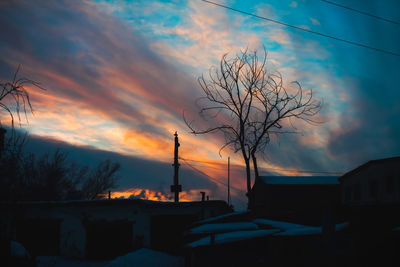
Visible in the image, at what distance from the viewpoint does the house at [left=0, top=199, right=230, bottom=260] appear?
23.1 meters

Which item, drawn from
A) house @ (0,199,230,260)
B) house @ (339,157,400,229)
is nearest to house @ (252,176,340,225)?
house @ (339,157,400,229)

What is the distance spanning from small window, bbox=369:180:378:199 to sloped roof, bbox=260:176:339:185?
6.49 metres

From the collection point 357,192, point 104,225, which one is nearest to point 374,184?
point 357,192

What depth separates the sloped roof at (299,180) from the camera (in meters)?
39.7

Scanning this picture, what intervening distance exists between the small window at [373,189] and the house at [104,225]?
18675mm

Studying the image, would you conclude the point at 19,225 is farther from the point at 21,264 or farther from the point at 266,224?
the point at 266,224

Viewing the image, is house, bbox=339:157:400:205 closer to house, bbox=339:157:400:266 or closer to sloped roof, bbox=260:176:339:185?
sloped roof, bbox=260:176:339:185

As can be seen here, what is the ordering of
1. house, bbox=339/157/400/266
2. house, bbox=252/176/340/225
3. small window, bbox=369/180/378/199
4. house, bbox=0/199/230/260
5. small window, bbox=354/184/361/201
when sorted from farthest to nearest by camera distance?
house, bbox=252/176/340/225
small window, bbox=354/184/361/201
small window, bbox=369/180/378/199
house, bbox=0/199/230/260
house, bbox=339/157/400/266

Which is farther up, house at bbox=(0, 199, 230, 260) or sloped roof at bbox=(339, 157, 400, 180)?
sloped roof at bbox=(339, 157, 400, 180)

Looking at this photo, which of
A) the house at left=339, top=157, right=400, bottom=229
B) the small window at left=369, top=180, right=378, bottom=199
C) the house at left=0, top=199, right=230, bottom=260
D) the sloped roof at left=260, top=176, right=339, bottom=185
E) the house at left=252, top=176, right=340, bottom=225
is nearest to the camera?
the house at left=0, top=199, right=230, bottom=260

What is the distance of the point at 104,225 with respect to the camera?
76.8 feet

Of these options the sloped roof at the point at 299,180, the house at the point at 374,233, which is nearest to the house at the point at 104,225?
the house at the point at 374,233

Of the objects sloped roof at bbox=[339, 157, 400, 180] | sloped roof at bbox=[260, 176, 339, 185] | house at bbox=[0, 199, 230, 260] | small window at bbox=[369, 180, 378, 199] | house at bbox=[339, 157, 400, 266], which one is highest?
sloped roof at bbox=[339, 157, 400, 180]

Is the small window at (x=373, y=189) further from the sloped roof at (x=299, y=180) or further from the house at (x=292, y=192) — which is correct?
the sloped roof at (x=299, y=180)
